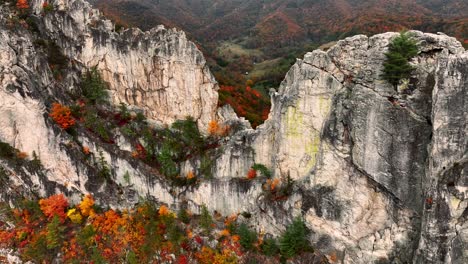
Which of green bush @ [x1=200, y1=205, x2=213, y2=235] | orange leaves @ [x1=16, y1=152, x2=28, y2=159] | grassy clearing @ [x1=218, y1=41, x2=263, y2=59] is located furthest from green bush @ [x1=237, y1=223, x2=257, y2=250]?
grassy clearing @ [x1=218, y1=41, x2=263, y2=59]

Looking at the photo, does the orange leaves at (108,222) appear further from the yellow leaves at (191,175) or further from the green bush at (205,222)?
the green bush at (205,222)

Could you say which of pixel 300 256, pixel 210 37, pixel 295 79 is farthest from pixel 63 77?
pixel 210 37

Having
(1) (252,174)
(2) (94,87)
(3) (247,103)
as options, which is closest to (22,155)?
(2) (94,87)

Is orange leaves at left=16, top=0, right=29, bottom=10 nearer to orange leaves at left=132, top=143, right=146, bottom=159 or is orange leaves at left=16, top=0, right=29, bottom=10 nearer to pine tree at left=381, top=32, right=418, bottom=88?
orange leaves at left=132, top=143, right=146, bottom=159

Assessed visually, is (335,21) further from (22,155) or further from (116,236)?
(116,236)

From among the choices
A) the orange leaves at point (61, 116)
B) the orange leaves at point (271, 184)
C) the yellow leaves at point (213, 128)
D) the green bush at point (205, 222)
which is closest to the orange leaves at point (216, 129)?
the yellow leaves at point (213, 128)
